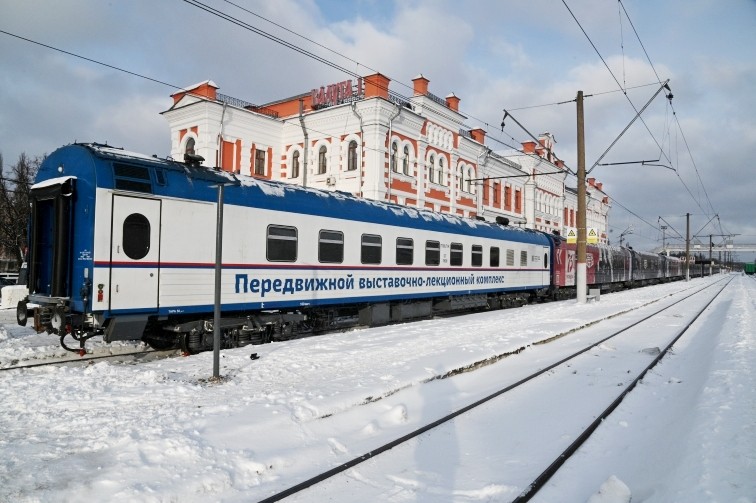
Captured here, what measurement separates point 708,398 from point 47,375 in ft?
29.1

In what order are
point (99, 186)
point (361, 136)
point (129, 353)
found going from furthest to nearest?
point (361, 136) < point (129, 353) < point (99, 186)

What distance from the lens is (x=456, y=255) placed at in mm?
16859

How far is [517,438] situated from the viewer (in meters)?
5.37

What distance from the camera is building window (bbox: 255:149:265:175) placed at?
103 ft

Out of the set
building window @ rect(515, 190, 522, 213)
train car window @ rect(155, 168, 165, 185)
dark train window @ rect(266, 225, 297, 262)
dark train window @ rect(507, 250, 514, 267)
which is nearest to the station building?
dark train window @ rect(507, 250, 514, 267)

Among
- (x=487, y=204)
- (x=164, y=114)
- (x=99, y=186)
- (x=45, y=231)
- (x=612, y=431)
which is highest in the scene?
(x=164, y=114)

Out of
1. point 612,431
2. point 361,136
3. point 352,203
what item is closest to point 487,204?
point 361,136

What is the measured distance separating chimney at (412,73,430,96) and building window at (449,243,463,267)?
17193 mm

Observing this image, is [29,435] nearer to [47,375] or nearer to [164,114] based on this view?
[47,375]

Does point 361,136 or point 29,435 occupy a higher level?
point 361,136

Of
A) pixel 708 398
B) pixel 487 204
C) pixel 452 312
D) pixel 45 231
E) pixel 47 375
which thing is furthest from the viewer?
pixel 487 204

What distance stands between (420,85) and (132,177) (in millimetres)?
25860

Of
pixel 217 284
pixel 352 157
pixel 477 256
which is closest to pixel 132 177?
pixel 217 284

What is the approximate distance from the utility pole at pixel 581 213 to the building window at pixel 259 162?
61.1 ft
